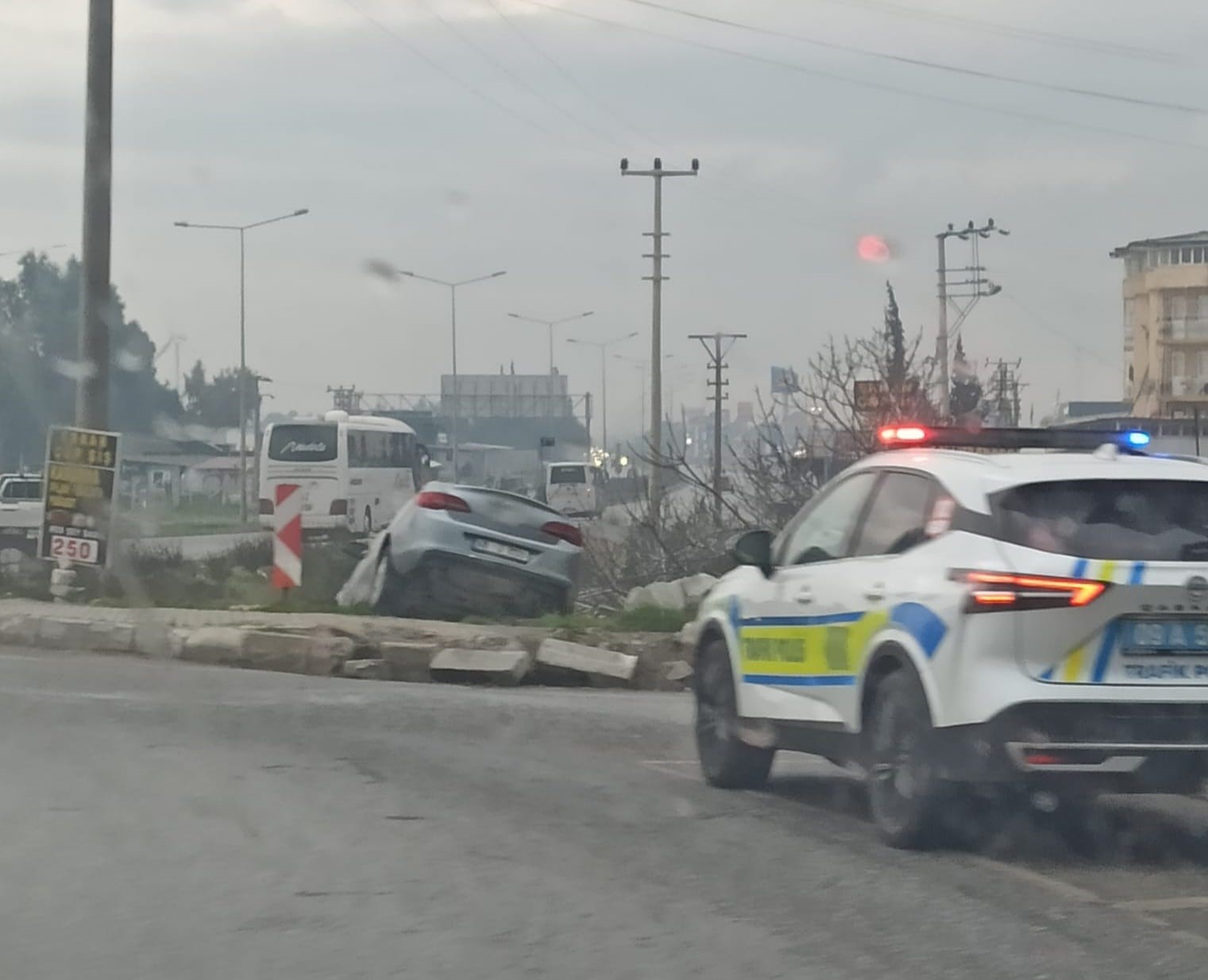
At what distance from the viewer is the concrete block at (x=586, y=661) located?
1484 centimetres

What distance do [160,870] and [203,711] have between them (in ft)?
15.5

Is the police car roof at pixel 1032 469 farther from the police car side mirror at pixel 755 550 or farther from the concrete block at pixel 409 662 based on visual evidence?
the concrete block at pixel 409 662

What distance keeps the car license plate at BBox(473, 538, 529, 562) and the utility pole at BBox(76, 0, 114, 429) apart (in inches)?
199

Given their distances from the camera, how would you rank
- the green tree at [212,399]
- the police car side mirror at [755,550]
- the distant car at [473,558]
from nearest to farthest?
the police car side mirror at [755,550] < the distant car at [473,558] < the green tree at [212,399]

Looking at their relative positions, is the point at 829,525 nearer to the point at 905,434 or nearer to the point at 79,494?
the point at 905,434

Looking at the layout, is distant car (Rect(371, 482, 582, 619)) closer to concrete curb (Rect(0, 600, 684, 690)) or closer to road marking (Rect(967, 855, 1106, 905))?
concrete curb (Rect(0, 600, 684, 690))

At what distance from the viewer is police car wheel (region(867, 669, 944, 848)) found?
A: 7.43m

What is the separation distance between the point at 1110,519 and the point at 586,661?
7.85 meters

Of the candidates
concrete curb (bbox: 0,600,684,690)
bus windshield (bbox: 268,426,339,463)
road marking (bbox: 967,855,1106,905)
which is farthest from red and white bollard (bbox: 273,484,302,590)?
bus windshield (bbox: 268,426,339,463)

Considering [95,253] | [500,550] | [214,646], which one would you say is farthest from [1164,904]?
[95,253]

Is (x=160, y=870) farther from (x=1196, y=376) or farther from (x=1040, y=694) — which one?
(x=1196, y=376)

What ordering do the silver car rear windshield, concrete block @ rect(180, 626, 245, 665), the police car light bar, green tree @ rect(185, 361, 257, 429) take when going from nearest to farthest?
1. the police car light bar
2. concrete block @ rect(180, 626, 245, 665)
3. the silver car rear windshield
4. green tree @ rect(185, 361, 257, 429)

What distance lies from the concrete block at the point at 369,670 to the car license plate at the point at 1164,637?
8631mm

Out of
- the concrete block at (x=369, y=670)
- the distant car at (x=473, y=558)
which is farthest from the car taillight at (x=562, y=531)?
the concrete block at (x=369, y=670)
